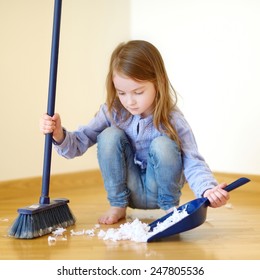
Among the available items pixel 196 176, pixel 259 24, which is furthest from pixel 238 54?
pixel 196 176

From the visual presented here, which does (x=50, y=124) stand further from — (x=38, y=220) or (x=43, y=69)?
(x=43, y=69)

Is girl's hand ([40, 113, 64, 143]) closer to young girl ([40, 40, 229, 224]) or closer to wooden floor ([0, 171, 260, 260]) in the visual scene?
young girl ([40, 40, 229, 224])

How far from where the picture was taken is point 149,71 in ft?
4.21

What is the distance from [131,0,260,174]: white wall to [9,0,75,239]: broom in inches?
31.1

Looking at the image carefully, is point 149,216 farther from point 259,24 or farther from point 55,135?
point 259,24

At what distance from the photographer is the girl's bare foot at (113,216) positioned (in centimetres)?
130

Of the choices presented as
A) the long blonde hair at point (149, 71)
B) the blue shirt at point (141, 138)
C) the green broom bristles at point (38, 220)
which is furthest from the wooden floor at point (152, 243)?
the long blonde hair at point (149, 71)

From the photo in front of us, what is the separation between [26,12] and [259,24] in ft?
2.48

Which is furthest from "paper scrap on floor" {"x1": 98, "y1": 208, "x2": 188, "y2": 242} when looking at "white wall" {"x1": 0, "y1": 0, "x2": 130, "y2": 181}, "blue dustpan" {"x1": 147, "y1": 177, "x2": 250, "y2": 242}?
"white wall" {"x1": 0, "y1": 0, "x2": 130, "y2": 181}

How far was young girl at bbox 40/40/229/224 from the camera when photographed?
126cm

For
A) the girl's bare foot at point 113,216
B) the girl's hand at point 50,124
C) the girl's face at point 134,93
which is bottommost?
the girl's bare foot at point 113,216

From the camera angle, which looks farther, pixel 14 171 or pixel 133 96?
pixel 14 171

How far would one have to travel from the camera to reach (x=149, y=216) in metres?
1.40

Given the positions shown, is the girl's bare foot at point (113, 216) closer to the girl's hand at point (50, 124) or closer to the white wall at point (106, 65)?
the girl's hand at point (50, 124)
